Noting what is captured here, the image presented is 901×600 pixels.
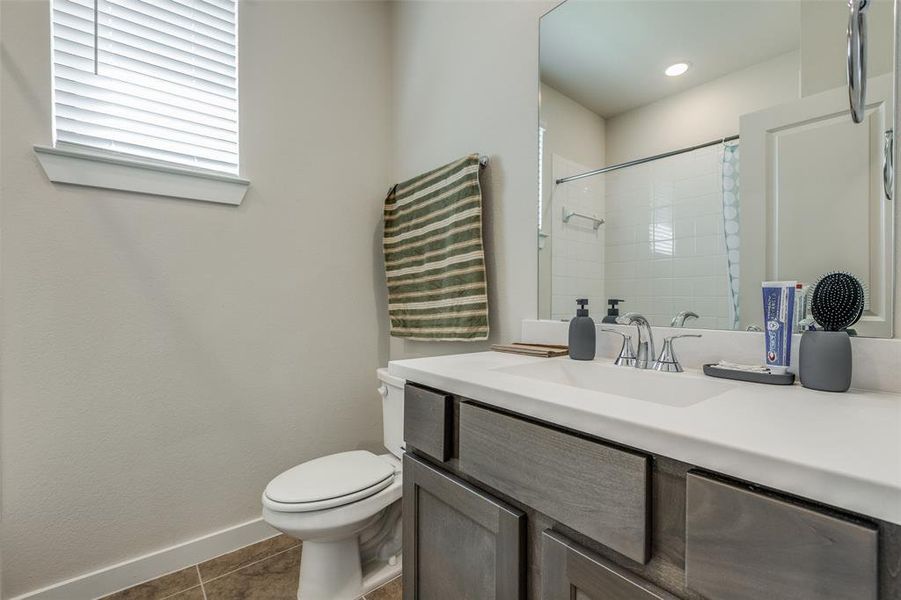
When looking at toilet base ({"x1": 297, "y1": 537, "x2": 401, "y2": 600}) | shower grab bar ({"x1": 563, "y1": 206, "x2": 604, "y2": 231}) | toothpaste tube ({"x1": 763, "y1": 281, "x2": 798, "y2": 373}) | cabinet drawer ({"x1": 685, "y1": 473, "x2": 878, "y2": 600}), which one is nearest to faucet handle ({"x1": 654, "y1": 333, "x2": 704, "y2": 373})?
toothpaste tube ({"x1": 763, "y1": 281, "x2": 798, "y2": 373})

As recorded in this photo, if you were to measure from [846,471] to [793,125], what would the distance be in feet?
2.64

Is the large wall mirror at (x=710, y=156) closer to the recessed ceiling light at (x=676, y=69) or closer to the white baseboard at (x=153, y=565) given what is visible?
the recessed ceiling light at (x=676, y=69)

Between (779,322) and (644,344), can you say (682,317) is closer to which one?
(644,344)

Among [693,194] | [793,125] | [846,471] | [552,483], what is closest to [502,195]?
[693,194]

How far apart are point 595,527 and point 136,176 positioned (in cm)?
178

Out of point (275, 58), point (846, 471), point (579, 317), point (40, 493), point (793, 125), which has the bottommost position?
point (40, 493)

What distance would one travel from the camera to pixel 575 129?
127cm

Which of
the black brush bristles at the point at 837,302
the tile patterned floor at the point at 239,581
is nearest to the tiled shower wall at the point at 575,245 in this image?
the black brush bristles at the point at 837,302

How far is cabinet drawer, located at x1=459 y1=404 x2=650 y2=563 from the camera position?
20.2 inches

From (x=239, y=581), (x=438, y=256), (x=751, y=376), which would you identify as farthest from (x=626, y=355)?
(x=239, y=581)

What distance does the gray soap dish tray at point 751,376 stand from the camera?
0.76 m

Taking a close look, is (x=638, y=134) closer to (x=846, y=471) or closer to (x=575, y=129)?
(x=575, y=129)

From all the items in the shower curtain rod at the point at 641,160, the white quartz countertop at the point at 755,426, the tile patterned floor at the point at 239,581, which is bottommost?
the tile patterned floor at the point at 239,581

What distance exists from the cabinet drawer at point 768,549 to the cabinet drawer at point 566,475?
0.21 ft
